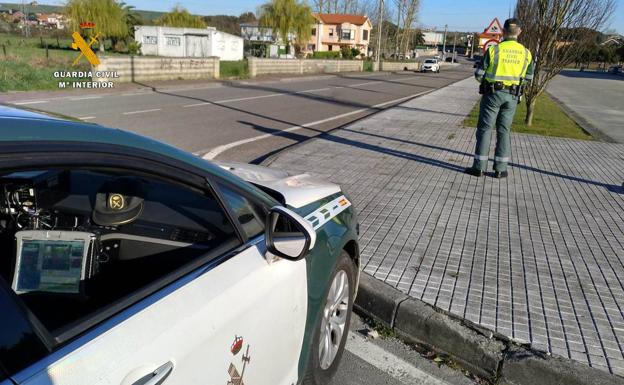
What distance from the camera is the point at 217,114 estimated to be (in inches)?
549

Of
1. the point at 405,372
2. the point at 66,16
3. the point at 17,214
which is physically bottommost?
the point at 405,372

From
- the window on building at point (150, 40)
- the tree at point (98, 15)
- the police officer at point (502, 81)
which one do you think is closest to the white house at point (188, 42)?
the window on building at point (150, 40)

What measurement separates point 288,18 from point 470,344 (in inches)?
2374

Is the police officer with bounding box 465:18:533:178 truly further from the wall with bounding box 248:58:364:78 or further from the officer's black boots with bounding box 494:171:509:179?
the wall with bounding box 248:58:364:78

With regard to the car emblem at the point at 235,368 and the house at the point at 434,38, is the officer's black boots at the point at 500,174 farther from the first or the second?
the house at the point at 434,38

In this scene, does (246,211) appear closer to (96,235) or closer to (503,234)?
(96,235)

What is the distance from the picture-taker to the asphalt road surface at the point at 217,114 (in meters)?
9.94

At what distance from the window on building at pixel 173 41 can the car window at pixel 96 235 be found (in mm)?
56891

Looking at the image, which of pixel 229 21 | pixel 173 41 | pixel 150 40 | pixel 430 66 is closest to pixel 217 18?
pixel 229 21

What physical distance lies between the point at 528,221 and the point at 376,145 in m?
4.72

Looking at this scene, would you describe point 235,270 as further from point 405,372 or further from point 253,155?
point 253,155

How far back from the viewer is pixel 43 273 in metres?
1.71

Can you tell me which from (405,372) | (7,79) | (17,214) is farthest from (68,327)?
(7,79)

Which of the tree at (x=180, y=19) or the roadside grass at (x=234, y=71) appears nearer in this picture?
the roadside grass at (x=234, y=71)
